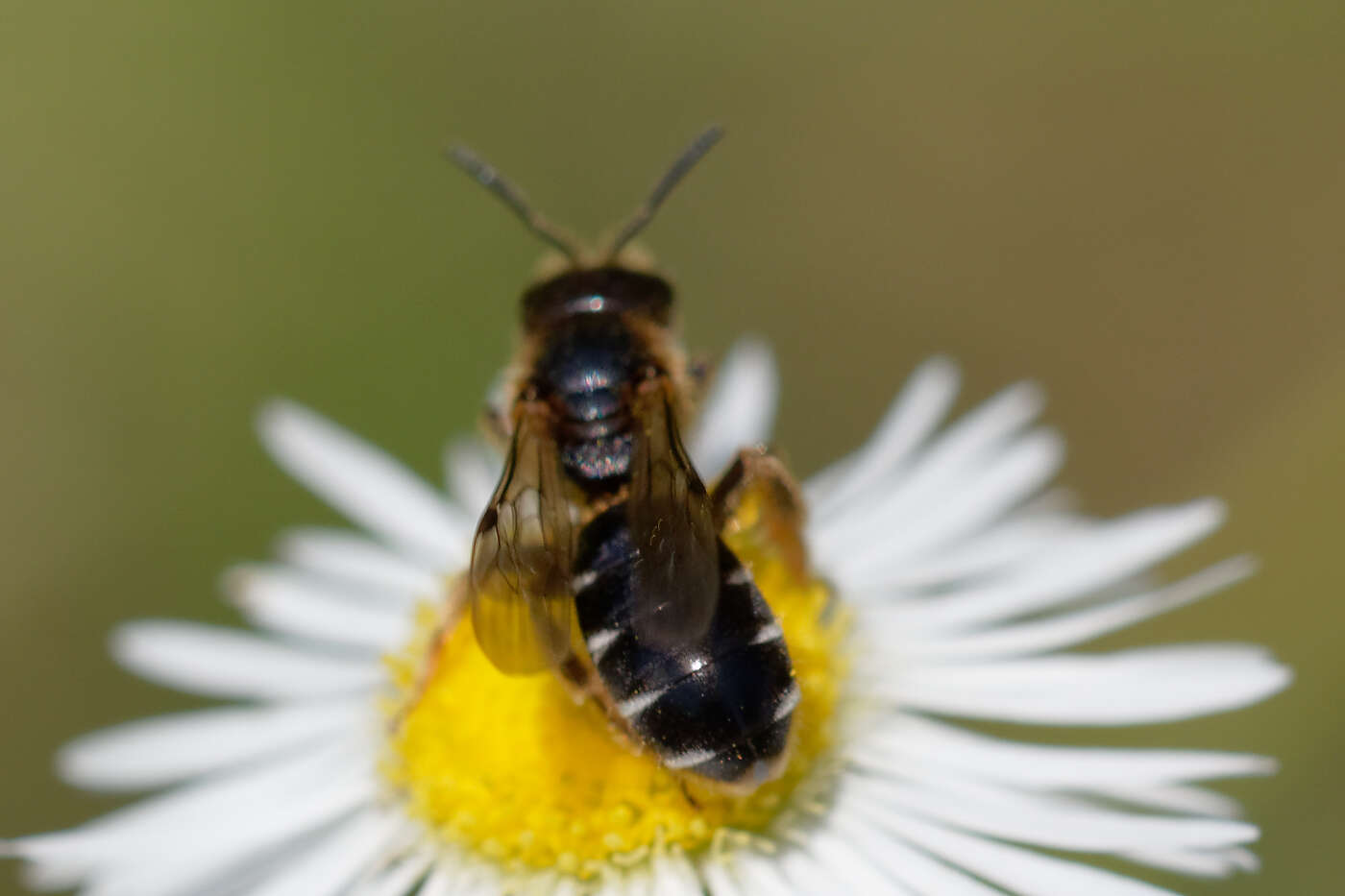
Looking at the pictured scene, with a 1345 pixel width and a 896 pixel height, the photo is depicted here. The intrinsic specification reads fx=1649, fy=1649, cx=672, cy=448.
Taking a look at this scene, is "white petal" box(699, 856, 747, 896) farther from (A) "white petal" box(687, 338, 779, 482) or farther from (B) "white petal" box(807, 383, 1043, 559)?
(A) "white petal" box(687, 338, 779, 482)

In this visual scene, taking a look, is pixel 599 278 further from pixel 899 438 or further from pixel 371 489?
pixel 371 489

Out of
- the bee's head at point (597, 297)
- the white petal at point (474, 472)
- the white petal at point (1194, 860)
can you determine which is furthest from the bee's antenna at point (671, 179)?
the white petal at point (1194, 860)

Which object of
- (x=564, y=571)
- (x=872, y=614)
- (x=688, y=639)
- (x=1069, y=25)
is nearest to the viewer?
(x=688, y=639)

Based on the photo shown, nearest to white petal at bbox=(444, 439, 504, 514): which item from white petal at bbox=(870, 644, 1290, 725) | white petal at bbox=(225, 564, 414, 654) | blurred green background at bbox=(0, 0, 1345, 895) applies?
white petal at bbox=(225, 564, 414, 654)

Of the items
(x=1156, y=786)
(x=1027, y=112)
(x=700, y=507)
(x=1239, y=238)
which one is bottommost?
(x=1156, y=786)

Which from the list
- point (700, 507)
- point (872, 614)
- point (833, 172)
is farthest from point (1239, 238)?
point (700, 507)

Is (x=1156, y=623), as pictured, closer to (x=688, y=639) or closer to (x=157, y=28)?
(x=688, y=639)
